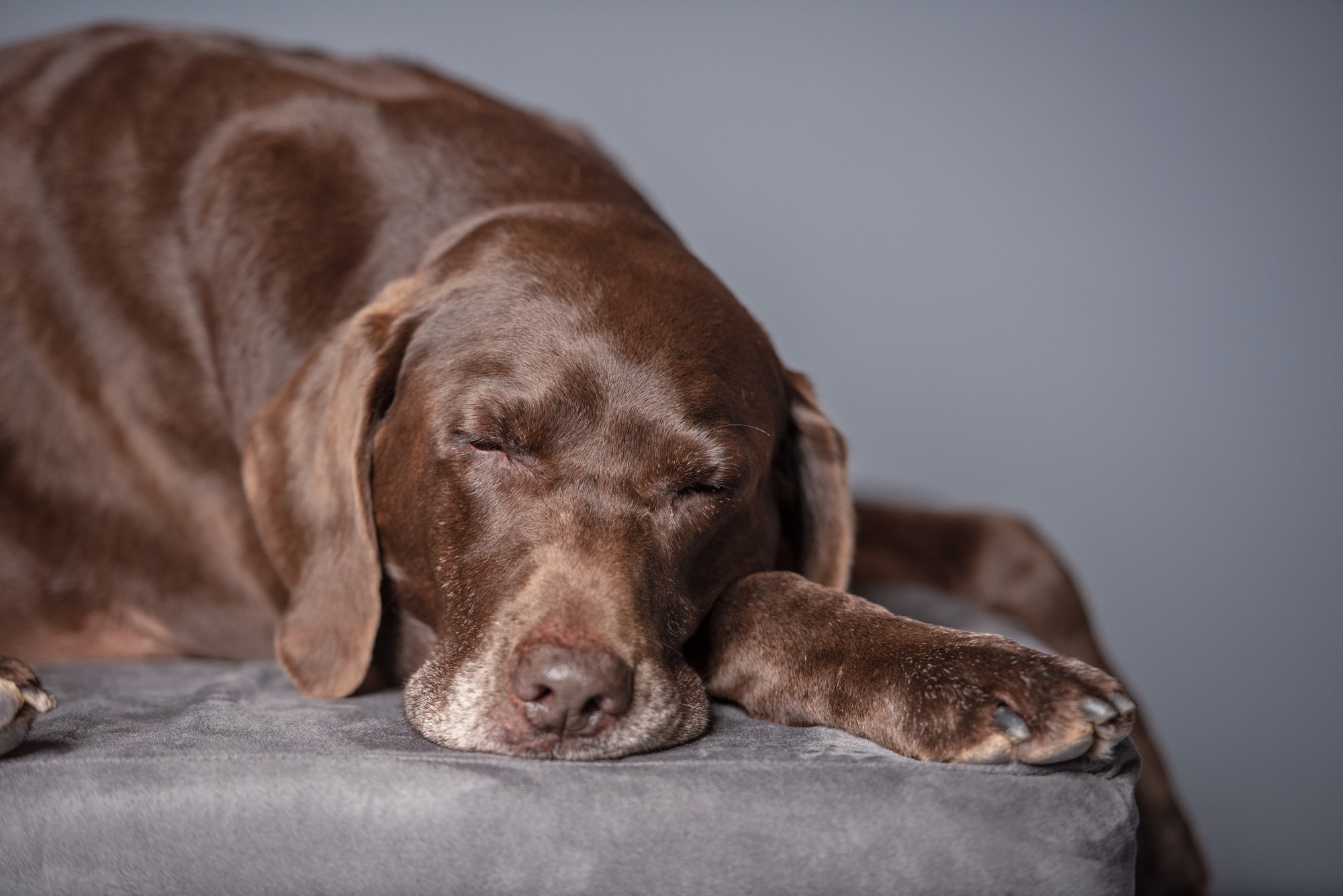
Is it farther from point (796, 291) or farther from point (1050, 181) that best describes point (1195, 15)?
point (796, 291)

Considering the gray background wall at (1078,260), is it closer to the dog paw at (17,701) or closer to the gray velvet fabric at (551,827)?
the gray velvet fabric at (551,827)

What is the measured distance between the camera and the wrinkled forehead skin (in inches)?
74.7

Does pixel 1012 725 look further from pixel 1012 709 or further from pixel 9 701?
pixel 9 701

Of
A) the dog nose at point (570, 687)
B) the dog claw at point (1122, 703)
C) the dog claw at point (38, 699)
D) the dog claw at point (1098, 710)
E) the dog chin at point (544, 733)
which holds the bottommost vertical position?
the dog claw at point (38, 699)

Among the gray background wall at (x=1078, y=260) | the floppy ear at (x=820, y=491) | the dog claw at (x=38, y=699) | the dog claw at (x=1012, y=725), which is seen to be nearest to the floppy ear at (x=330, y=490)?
the dog claw at (x=38, y=699)

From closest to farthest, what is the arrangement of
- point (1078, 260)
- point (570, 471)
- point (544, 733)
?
point (544, 733) → point (570, 471) → point (1078, 260)

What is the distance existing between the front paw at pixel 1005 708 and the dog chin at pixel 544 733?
308 millimetres

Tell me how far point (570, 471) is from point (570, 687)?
0.40 metres

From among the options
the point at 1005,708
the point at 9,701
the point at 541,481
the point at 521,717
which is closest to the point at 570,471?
the point at 541,481

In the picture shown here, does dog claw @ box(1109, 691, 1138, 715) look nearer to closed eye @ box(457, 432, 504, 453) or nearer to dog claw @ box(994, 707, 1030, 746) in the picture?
dog claw @ box(994, 707, 1030, 746)

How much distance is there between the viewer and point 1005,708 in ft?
5.72

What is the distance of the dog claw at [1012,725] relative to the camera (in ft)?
5.59

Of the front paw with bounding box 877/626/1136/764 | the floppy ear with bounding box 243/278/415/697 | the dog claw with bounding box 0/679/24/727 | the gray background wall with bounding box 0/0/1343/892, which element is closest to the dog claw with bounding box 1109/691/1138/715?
the front paw with bounding box 877/626/1136/764

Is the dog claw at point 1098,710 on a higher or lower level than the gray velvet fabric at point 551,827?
higher
